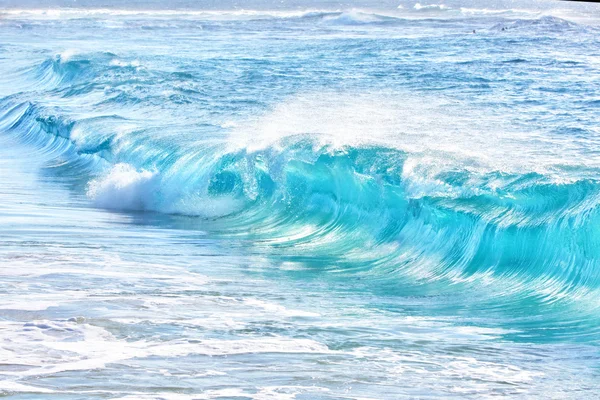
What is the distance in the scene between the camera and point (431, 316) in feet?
22.7

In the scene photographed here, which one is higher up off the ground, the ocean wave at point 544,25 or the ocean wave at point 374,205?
the ocean wave at point 544,25

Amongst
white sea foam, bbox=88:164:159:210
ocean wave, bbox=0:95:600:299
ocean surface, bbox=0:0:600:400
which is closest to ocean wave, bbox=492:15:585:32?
ocean surface, bbox=0:0:600:400

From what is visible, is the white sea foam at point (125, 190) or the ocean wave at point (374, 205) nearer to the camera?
the ocean wave at point (374, 205)

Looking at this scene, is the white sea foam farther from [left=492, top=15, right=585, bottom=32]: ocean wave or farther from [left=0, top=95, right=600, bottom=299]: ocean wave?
[left=492, top=15, right=585, bottom=32]: ocean wave

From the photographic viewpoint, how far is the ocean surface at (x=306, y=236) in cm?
557

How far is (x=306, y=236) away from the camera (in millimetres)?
10359

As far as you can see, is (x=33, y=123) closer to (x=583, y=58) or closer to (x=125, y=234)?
(x=125, y=234)

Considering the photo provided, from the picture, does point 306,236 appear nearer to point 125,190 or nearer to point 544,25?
point 125,190

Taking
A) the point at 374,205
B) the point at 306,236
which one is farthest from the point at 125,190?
the point at 374,205

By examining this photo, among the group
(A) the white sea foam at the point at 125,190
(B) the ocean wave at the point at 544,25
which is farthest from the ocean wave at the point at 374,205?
(B) the ocean wave at the point at 544,25

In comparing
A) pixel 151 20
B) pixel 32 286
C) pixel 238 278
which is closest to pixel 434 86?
pixel 238 278

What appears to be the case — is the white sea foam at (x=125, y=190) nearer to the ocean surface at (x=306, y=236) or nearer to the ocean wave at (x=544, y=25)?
the ocean surface at (x=306, y=236)

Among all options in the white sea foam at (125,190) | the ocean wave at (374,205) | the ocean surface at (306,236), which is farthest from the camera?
the white sea foam at (125,190)

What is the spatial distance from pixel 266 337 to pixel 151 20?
50.5m
